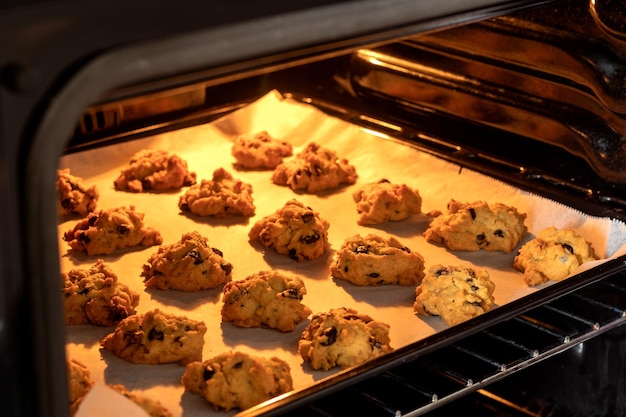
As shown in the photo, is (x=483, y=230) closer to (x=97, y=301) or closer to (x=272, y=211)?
(x=272, y=211)

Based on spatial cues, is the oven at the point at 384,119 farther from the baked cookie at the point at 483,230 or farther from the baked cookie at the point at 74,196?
the baked cookie at the point at 74,196

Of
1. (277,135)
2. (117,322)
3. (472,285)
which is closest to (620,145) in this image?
(472,285)

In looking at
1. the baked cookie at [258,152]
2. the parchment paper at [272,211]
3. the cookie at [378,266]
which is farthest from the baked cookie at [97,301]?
the baked cookie at [258,152]

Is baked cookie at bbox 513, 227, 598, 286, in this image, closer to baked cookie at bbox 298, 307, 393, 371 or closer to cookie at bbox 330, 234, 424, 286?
cookie at bbox 330, 234, 424, 286

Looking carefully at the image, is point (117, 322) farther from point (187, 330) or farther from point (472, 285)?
point (472, 285)

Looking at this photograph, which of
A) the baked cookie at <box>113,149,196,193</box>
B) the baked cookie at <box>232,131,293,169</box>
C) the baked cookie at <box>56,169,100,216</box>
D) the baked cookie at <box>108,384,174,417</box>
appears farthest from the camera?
the baked cookie at <box>232,131,293,169</box>

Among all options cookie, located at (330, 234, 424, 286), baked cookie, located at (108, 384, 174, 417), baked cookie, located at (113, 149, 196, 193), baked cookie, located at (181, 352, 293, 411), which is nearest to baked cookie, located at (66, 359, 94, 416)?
baked cookie, located at (108, 384, 174, 417)
